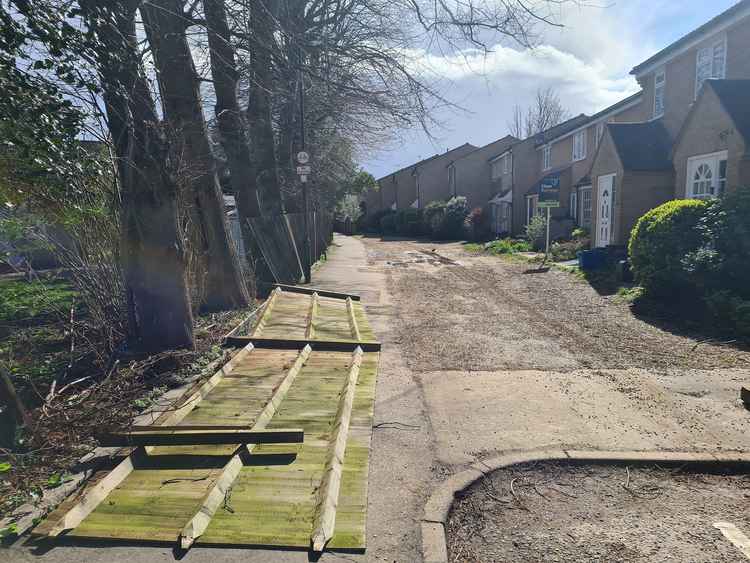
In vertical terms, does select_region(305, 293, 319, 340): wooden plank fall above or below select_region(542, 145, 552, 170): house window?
below

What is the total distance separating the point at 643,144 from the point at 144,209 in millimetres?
16803

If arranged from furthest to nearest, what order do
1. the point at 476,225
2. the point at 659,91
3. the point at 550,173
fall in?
the point at 476,225 → the point at 550,173 → the point at 659,91

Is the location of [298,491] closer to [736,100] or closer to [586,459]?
[586,459]

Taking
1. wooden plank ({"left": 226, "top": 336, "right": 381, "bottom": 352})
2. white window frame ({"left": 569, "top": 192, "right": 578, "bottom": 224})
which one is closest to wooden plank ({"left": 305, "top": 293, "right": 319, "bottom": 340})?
wooden plank ({"left": 226, "top": 336, "right": 381, "bottom": 352})

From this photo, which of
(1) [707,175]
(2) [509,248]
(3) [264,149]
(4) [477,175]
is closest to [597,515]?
(3) [264,149]

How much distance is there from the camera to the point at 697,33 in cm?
1555

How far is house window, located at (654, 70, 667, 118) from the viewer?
59.7 ft

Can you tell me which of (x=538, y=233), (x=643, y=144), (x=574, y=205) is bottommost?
(x=538, y=233)

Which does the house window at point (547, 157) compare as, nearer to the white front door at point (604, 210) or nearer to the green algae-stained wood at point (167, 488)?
the white front door at point (604, 210)

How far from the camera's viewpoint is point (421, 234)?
4741cm

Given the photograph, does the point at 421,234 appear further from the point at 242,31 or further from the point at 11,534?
the point at 11,534

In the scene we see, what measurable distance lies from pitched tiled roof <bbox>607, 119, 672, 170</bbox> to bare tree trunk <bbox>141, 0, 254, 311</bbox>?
13297 millimetres

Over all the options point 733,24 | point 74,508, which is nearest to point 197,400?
point 74,508

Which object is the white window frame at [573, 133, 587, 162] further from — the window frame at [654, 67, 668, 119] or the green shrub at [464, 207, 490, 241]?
the green shrub at [464, 207, 490, 241]
